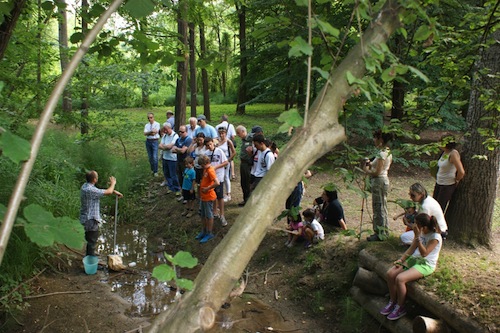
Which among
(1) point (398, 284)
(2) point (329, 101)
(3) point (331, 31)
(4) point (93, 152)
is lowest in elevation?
(1) point (398, 284)

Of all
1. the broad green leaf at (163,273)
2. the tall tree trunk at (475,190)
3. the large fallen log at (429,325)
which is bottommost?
the large fallen log at (429,325)

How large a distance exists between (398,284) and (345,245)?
147 cm

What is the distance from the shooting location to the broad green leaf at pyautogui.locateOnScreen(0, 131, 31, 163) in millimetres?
1170

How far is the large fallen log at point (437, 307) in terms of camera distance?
4.32 meters

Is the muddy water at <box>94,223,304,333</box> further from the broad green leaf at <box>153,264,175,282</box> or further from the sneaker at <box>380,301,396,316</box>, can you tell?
the broad green leaf at <box>153,264,175,282</box>

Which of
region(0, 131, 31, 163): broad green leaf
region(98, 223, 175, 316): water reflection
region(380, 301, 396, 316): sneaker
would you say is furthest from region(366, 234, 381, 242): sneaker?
region(0, 131, 31, 163): broad green leaf

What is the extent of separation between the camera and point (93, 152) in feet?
35.3

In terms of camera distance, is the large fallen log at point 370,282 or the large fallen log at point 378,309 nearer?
the large fallen log at point 378,309

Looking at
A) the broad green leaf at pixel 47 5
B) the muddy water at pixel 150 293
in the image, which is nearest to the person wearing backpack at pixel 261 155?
the muddy water at pixel 150 293

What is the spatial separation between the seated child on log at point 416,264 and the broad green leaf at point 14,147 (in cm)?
434

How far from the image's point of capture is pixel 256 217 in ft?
4.05

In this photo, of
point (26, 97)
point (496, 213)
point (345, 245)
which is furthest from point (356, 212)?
point (26, 97)

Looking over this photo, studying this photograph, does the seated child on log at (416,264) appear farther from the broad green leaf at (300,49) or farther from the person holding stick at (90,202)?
the person holding stick at (90,202)

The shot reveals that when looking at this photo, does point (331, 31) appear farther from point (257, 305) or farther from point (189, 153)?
point (189, 153)
